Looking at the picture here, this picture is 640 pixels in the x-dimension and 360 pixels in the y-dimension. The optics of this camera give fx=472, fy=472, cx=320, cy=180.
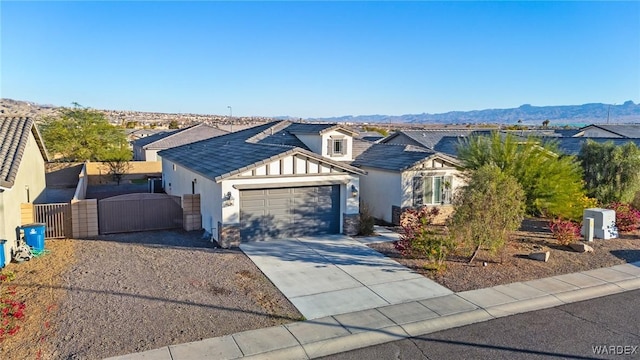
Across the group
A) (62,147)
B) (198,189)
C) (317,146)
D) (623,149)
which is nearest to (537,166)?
(623,149)

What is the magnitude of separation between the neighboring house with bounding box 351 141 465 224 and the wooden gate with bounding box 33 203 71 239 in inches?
482

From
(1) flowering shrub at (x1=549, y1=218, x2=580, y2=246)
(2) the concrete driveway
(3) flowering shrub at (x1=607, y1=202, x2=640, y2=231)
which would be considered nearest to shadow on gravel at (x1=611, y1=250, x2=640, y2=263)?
(1) flowering shrub at (x1=549, y1=218, x2=580, y2=246)

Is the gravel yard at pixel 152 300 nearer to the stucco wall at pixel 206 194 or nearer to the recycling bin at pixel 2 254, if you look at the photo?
the recycling bin at pixel 2 254

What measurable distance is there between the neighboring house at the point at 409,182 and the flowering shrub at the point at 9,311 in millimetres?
13674

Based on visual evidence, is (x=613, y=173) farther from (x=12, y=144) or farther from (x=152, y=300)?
(x=12, y=144)

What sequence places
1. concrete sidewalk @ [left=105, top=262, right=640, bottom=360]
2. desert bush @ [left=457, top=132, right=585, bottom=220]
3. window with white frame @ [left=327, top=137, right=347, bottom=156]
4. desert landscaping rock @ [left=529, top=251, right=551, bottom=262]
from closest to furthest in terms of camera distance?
concrete sidewalk @ [left=105, top=262, right=640, bottom=360] < desert landscaping rock @ [left=529, top=251, right=551, bottom=262] < desert bush @ [left=457, top=132, right=585, bottom=220] < window with white frame @ [left=327, top=137, right=347, bottom=156]

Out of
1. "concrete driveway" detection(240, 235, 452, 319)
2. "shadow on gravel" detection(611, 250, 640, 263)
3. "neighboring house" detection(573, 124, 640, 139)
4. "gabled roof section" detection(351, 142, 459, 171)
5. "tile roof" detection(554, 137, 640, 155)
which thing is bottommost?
"shadow on gravel" detection(611, 250, 640, 263)

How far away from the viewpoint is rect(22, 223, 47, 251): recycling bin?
14.6m

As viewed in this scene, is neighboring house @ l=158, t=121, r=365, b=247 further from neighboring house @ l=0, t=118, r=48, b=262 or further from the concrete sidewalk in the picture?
the concrete sidewalk

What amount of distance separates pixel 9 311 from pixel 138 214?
845 cm

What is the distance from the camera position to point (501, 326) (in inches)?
400

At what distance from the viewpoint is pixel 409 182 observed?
64.9ft

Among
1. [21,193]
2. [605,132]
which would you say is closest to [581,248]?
[21,193]

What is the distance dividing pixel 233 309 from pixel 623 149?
20.4 metres
